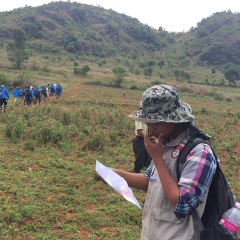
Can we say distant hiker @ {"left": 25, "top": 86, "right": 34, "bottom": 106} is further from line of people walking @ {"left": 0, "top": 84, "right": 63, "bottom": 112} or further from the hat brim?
the hat brim

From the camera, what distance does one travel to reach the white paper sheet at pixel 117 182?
165cm

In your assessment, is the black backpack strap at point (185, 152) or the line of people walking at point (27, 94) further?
the line of people walking at point (27, 94)

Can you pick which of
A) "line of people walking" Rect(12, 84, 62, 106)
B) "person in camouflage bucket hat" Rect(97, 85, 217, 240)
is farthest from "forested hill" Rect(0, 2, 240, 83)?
"person in camouflage bucket hat" Rect(97, 85, 217, 240)

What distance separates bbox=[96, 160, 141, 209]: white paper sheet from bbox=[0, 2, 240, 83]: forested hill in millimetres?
41392

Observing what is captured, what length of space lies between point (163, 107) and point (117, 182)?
485mm

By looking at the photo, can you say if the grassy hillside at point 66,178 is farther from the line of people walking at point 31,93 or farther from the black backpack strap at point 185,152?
the line of people walking at point 31,93

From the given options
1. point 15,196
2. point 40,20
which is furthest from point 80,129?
point 40,20

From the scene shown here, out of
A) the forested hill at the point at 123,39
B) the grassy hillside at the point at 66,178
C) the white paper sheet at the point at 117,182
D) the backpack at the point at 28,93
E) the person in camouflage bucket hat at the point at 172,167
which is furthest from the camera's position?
the forested hill at the point at 123,39

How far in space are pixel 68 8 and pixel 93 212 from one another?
314 feet

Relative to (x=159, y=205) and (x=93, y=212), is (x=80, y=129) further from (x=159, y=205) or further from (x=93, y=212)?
(x=159, y=205)

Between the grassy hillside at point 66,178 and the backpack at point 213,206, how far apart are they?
225 cm

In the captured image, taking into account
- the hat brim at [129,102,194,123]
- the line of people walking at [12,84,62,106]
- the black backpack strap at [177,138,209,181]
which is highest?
the hat brim at [129,102,194,123]

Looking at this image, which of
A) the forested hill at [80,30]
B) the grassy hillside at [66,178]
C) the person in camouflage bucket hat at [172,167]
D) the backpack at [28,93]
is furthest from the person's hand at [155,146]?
the forested hill at [80,30]

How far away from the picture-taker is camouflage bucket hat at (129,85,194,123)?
4.84 feet
